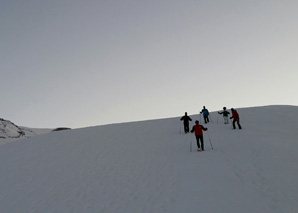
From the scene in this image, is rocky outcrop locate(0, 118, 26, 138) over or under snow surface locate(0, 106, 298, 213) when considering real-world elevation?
over

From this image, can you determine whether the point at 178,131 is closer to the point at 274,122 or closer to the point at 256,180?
the point at 274,122

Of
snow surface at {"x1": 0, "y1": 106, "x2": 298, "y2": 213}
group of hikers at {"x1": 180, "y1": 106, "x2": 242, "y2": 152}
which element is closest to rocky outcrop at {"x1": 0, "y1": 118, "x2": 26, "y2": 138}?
snow surface at {"x1": 0, "y1": 106, "x2": 298, "y2": 213}

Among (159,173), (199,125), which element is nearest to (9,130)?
(199,125)

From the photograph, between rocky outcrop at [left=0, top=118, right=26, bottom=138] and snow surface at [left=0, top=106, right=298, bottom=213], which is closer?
snow surface at [left=0, top=106, right=298, bottom=213]

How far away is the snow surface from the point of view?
9820mm

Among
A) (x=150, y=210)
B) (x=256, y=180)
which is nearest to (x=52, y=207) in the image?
(x=150, y=210)

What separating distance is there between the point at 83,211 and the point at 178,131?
1353 centimetres

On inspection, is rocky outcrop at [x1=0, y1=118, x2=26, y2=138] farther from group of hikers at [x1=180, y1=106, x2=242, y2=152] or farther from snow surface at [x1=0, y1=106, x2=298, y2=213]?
group of hikers at [x1=180, y1=106, x2=242, y2=152]

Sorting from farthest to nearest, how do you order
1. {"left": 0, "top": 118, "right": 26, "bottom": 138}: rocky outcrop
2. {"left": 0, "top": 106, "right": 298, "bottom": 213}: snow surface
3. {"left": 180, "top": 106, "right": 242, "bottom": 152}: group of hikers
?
{"left": 0, "top": 118, "right": 26, "bottom": 138}: rocky outcrop
{"left": 180, "top": 106, "right": 242, "bottom": 152}: group of hikers
{"left": 0, "top": 106, "right": 298, "bottom": 213}: snow surface

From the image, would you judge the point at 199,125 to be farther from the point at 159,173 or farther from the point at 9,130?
the point at 9,130

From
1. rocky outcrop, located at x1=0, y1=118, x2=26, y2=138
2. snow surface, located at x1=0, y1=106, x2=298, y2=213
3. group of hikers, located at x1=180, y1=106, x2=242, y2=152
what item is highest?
rocky outcrop, located at x1=0, y1=118, x2=26, y2=138

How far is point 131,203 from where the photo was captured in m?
10.3

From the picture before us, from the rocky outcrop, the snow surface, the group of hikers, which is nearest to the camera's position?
the snow surface

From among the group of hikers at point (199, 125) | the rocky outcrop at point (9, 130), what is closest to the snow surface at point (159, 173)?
the group of hikers at point (199, 125)
